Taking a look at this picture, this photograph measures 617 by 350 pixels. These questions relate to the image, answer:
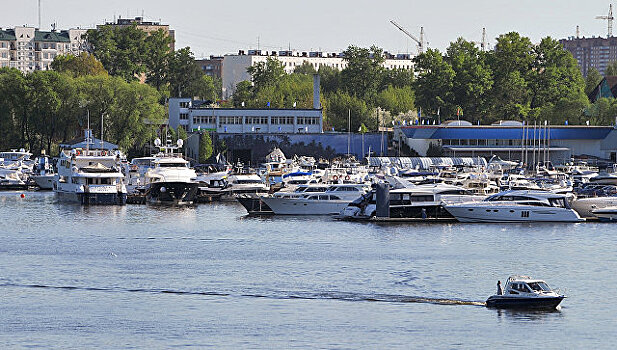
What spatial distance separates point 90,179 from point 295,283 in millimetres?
45001

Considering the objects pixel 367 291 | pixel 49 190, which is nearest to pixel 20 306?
pixel 367 291

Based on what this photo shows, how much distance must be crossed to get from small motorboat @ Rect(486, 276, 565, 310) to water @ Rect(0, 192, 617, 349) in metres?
0.54

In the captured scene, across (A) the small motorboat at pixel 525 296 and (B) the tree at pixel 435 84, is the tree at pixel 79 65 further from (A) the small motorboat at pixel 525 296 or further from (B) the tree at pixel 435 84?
(A) the small motorboat at pixel 525 296

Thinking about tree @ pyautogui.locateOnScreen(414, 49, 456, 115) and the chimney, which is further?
tree @ pyautogui.locateOnScreen(414, 49, 456, 115)

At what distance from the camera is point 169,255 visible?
5878 centimetres

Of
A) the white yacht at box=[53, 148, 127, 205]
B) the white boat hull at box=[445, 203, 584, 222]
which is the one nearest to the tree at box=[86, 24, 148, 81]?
the white yacht at box=[53, 148, 127, 205]

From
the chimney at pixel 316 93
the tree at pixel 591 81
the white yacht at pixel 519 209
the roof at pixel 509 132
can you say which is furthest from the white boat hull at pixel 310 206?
the tree at pixel 591 81

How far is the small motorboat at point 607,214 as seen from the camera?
7369 centimetres

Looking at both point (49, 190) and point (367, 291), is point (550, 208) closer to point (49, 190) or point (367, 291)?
point (367, 291)

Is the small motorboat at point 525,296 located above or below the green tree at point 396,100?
below

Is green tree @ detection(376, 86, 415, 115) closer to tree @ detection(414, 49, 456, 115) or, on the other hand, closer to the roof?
tree @ detection(414, 49, 456, 115)

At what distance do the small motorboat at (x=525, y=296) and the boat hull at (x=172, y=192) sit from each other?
4924 cm

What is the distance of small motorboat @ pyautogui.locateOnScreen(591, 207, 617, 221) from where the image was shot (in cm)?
7369

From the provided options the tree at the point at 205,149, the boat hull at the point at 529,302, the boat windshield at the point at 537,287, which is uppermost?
the tree at the point at 205,149
